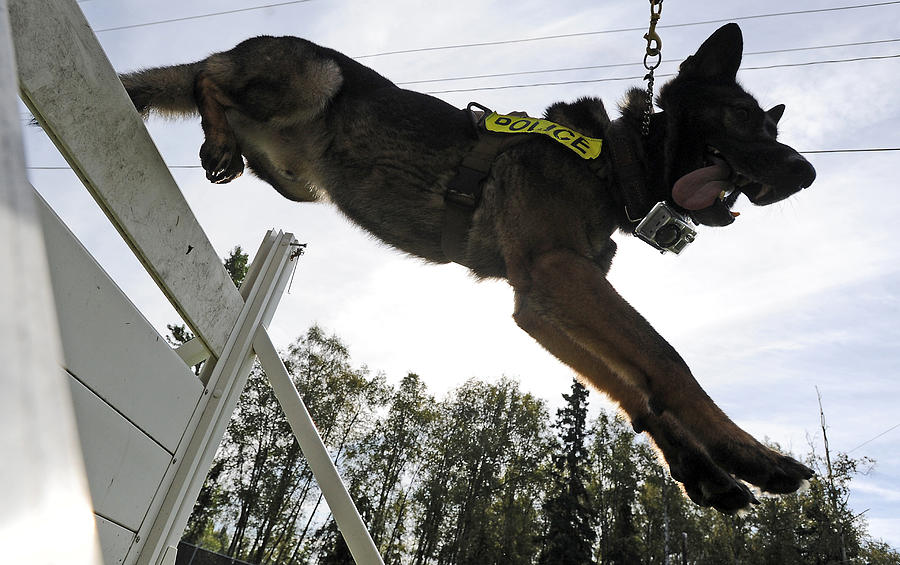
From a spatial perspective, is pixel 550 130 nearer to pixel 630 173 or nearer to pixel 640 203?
pixel 630 173

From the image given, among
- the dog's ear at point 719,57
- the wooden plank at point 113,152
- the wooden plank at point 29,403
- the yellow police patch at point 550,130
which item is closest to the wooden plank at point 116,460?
the wooden plank at point 113,152

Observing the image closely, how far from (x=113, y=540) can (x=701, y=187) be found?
10.5ft

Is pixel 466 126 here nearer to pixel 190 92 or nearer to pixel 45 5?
pixel 190 92

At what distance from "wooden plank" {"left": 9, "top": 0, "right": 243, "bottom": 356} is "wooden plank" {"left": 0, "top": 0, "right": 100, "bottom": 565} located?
146 centimetres

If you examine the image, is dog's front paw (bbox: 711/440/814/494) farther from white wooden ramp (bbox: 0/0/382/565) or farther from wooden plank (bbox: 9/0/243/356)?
wooden plank (bbox: 9/0/243/356)

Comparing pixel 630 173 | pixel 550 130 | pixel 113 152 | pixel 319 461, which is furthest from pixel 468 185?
pixel 113 152

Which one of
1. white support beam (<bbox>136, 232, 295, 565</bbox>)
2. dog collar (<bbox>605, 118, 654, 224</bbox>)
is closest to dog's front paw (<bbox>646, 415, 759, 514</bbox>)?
dog collar (<bbox>605, 118, 654, 224</bbox>)

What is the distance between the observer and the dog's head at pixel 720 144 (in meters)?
3.25

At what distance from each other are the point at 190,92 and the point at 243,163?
460 mm

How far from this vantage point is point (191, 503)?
2363 millimetres

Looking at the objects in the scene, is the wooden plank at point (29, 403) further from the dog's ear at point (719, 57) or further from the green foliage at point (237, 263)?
the green foliage at point (237, 263)

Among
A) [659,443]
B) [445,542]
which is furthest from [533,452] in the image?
[659,443]

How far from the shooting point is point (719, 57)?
3730 mm

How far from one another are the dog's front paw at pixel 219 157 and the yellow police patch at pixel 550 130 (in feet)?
4.62
